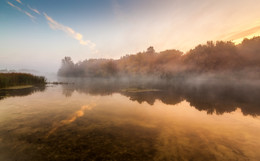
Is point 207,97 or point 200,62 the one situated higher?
point 200,62

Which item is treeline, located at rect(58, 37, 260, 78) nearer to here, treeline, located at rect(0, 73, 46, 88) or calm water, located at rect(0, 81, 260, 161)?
calm water, located at rect(0, 81, 260, 161)

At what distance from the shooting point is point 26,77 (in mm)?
36938

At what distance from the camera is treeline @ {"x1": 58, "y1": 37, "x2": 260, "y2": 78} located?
202ft

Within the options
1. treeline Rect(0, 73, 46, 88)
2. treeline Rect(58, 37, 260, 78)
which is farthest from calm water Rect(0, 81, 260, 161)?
treeline Rect(58, 37, 260, 78)

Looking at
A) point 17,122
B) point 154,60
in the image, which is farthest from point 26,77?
point 154,60

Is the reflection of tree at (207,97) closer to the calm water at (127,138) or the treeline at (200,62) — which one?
the calm water at (127,138)

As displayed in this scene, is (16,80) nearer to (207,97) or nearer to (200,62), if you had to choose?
(207,97)

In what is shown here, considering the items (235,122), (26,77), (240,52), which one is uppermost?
(240,52)

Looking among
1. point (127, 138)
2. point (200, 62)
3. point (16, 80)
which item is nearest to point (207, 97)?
point (127, 138)

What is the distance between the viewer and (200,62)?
74.6 meters

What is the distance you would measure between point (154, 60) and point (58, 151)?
101m

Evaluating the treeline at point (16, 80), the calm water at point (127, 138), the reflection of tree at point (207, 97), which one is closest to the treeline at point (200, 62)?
the reflection of tree at point (207, 97)

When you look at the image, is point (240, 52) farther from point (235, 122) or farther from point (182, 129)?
point (182, 129)

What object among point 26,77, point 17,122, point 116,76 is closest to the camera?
point 17,122
